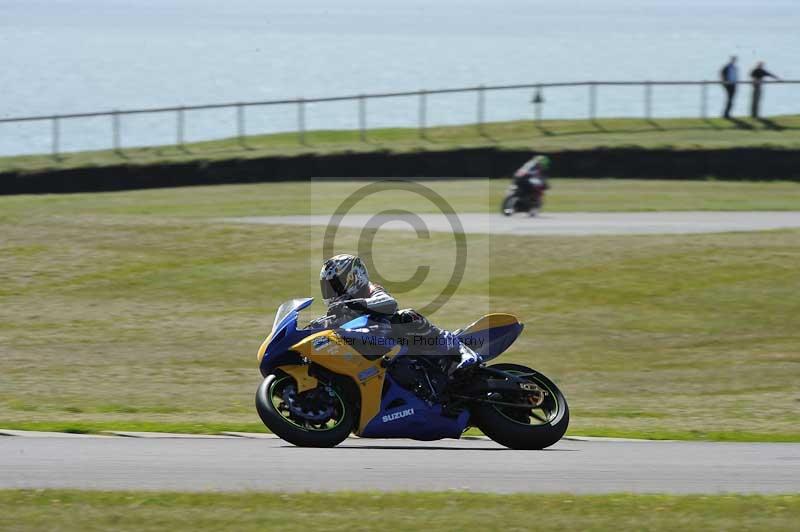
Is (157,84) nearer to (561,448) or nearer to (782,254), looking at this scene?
(782,254)

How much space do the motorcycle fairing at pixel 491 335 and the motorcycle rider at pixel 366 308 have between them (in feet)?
0.86

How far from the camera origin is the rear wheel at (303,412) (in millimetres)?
10602

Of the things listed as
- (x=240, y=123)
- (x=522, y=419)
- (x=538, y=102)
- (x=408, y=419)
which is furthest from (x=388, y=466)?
(x=538, y=102)

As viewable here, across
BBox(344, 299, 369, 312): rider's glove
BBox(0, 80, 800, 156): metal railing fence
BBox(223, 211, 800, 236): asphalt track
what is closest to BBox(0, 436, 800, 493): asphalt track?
BBox(344, 299, 369, 312): rider's glove

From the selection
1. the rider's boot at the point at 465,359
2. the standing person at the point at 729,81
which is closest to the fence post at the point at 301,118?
the standing person at the point at 729,81

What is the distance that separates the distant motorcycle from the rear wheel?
62.2ft

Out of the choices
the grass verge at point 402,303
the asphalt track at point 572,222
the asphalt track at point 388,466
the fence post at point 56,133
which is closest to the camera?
the asphalt track at point 388,466

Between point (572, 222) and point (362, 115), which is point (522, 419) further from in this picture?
point (362, 115)

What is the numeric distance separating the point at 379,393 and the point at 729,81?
32.3m

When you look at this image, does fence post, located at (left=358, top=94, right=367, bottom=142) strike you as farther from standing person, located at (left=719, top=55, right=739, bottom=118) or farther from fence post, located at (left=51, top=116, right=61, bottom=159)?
standing person, located at (left=719, top=55, right=739, bottom=118)

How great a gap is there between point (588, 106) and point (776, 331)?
23.9 m

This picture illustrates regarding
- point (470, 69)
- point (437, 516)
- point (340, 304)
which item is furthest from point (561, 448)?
point (470, 69)

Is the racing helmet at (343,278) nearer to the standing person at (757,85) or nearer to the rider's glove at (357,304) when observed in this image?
the rider's glove at (357,304)

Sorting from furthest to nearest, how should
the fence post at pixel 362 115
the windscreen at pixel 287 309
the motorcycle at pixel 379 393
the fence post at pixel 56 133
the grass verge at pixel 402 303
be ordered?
1. the fence post at pixel 362 115
2. the fence post at pixel 56 133
3. the grass verge at pixel 402 303
4. the windscreen at pixel 287 309
5. the motorcycle at pixel 379 393
